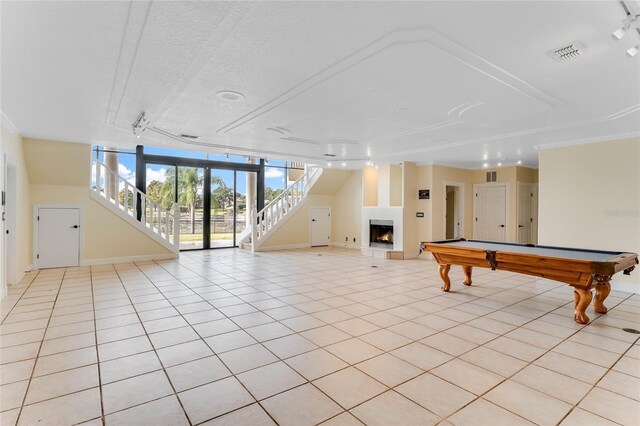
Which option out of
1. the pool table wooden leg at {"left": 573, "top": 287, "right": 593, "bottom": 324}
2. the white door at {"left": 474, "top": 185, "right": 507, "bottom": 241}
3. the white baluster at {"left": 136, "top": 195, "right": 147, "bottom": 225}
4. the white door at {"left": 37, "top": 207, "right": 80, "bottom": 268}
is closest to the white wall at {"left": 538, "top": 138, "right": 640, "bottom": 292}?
the pool table wooden leg at {"left": 573, "top": 287, "right": 593, "bottom": 324}

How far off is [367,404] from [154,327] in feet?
8.73

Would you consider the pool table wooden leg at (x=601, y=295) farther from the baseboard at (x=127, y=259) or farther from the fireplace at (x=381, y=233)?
the baseboard at (x=127, y=259)

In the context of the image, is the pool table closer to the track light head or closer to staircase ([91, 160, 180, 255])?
the track light head

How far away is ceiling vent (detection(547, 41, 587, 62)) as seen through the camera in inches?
108

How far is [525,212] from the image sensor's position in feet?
31.0

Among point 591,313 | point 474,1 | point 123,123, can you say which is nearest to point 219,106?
point 123,123

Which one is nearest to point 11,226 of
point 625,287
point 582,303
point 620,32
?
point 620,32

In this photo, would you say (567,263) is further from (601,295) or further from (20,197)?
(20,197)

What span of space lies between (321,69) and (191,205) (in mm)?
7895

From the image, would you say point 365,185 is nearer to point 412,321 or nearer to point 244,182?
point 244,182

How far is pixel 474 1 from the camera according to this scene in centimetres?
221

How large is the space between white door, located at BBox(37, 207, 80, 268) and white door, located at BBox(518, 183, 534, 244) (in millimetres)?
11536

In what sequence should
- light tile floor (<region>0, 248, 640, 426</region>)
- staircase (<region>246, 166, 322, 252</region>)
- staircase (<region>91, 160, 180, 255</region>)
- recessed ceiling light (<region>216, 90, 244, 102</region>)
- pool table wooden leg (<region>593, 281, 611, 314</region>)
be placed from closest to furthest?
light tile floor (<region>0, 248, 640, 426</region>), recessed ceiling light (<region>216, 90, 244, 102</region>), pool table wooden leg (<region>593, 281, 611, 314</region>), staircase (<region>91, 160, 180, 255</region>), staircase (<region>246, 166, 322, 252</region>)

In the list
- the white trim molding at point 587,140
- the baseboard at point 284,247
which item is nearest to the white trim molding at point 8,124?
the baseboard at point 284,247
